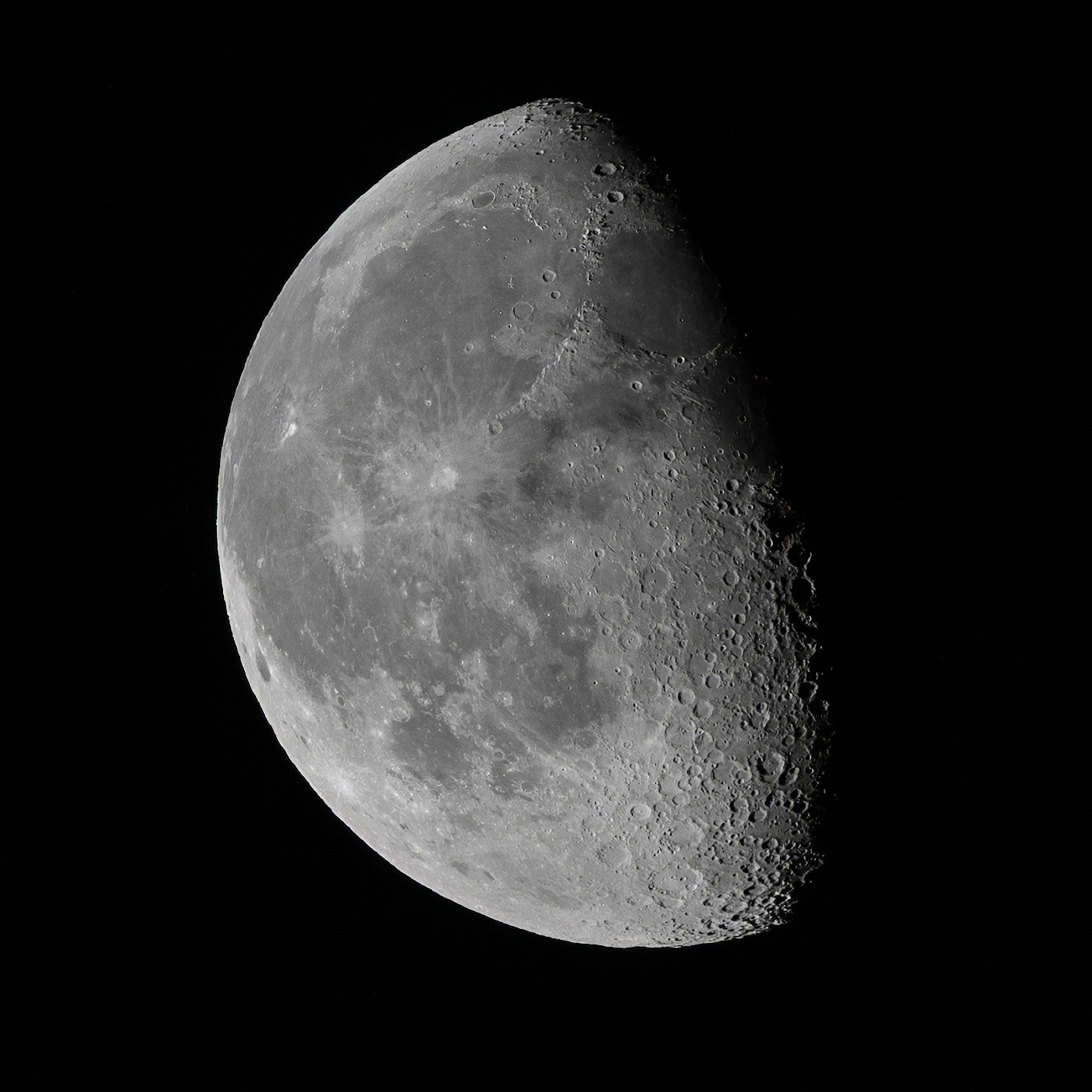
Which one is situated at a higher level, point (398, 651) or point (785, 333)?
point (785, 333)

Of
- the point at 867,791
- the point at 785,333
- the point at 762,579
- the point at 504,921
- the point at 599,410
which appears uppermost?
the point at 785,333

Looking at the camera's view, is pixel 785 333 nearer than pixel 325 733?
Yes

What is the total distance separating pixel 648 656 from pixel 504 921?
5.77 feet

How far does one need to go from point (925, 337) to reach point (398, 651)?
80.4 inches

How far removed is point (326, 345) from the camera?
3.74m

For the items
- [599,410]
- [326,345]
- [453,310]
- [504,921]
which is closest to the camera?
[599,410]

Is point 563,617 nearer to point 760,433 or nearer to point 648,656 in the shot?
point 648,656

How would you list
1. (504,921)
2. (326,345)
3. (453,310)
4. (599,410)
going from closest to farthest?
(599,410) → (453,310) → (326,345) → (504,921)

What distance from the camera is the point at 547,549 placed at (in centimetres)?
319

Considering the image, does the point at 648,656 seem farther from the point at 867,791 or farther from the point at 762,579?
the point at 867,791

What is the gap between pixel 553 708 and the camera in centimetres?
329

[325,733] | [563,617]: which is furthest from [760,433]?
[325,733]

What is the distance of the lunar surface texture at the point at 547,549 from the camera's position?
318 centimetres

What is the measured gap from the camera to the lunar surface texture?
10.4 feet
